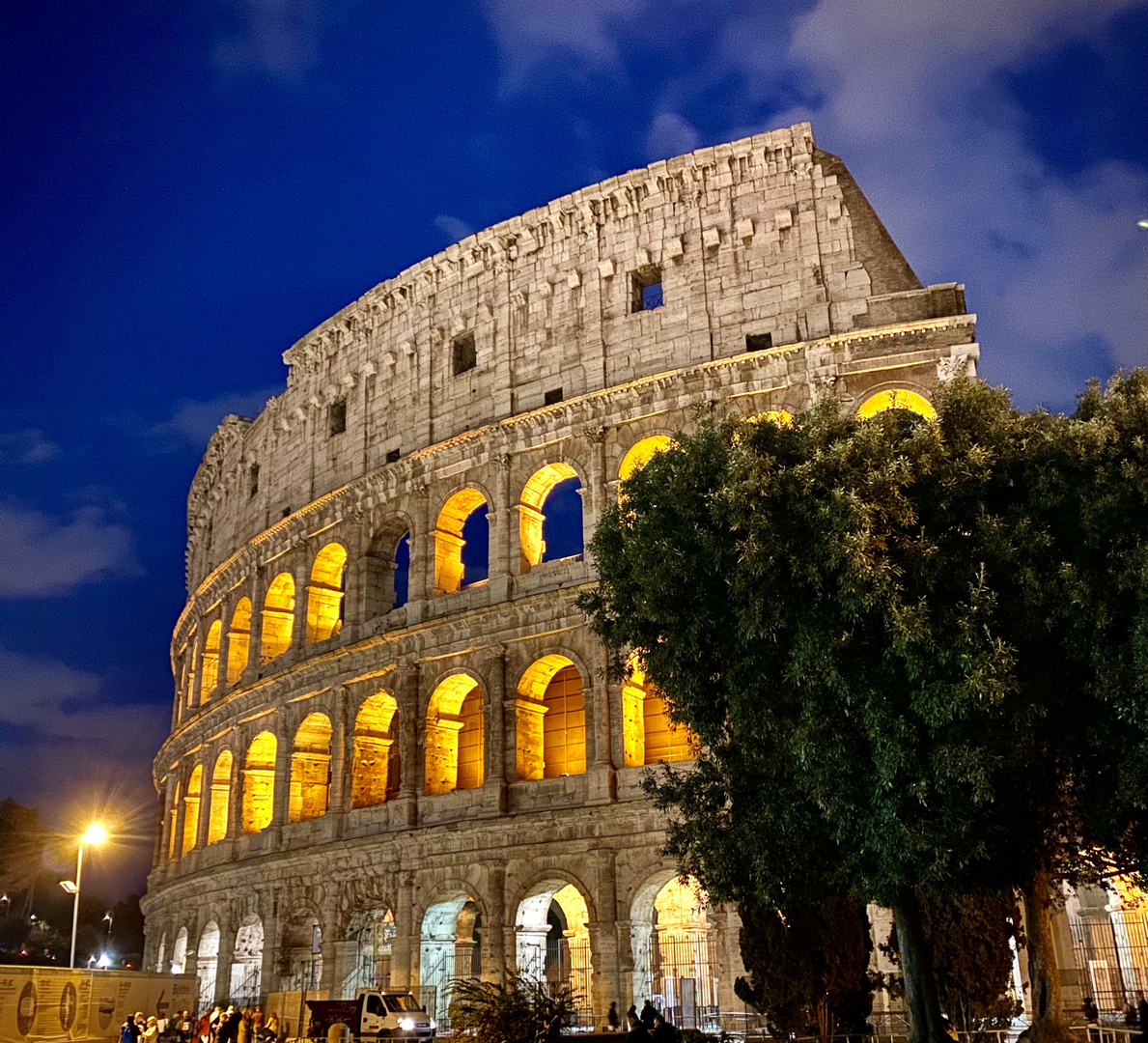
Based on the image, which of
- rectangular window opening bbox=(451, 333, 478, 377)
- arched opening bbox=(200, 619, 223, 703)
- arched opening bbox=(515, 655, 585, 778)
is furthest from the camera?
arched opening bbox=(200, 619, 223, 703)

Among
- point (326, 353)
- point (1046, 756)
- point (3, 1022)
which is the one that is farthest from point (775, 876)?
point (326, 353)

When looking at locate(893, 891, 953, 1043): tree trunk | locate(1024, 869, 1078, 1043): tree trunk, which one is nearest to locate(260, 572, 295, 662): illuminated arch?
locate(893, 891, 953, 1043): tree trunk

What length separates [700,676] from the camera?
42.3ft

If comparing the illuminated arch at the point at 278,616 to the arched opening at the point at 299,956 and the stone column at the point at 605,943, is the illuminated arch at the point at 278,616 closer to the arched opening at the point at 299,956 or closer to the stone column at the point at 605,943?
the arched opening at the point at 299,956

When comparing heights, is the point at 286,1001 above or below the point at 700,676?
below

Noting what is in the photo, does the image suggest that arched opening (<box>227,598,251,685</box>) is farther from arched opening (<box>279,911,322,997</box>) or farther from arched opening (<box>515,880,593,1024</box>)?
arched opening (<box>515,880,593,1024</box>)

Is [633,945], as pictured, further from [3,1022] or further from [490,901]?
[3,1022]

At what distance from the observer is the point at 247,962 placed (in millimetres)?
26312

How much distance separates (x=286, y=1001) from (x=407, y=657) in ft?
23.2

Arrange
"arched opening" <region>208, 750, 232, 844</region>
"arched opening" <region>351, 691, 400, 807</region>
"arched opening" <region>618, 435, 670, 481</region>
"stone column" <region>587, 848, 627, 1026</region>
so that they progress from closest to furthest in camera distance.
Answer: "stone column" <region>587, 848, 627, 1026</region>
"arched opening" <region>618, 435, 670, 481</region>
"arched opening" <region>351, 691, 400, 807</region>
"arched opening" <region>208, 750, 232, 844</region>

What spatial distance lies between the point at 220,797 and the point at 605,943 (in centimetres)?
1393

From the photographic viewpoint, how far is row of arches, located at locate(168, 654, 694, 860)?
22125mm

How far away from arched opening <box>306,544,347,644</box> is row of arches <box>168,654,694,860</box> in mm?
2328

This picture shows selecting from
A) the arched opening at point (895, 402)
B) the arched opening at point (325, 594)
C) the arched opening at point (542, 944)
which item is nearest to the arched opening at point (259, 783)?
the arched opening at point (325, 594)
